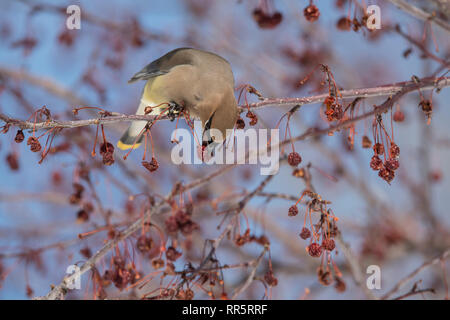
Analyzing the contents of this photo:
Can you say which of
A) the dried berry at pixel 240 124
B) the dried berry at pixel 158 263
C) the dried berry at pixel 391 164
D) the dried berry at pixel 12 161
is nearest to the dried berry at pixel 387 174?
the dried berry at pixel 391 164

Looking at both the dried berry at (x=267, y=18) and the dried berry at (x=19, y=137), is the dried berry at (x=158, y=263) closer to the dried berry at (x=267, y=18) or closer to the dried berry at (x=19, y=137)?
the dried berry at (x=19, y=137)

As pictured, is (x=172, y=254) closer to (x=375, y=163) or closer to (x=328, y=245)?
(x=328, y=245)

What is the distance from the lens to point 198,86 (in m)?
2.35

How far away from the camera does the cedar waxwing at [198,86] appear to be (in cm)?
216

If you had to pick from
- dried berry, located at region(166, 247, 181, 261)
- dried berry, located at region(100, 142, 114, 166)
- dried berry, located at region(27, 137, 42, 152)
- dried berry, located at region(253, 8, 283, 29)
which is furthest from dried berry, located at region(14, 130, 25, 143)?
dried berry, located at region(253, 8, 283, 29)

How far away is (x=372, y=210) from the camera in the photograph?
4.05 metres

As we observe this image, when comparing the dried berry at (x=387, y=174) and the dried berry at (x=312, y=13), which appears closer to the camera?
the dried berry at (x=387, y=174)

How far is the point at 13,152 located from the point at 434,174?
3.26m

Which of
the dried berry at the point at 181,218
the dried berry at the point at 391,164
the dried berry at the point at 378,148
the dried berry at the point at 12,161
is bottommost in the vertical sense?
the dried berry at the point at 181,218

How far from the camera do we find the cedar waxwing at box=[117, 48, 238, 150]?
85.1 inches

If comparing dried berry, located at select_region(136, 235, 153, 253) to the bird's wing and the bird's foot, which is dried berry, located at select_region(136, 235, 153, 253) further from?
the bird's wing

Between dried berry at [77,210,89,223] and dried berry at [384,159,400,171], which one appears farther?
dried berry at [77,210,89,223]

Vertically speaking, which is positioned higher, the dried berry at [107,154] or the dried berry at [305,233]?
the dried berry at [107,154]
